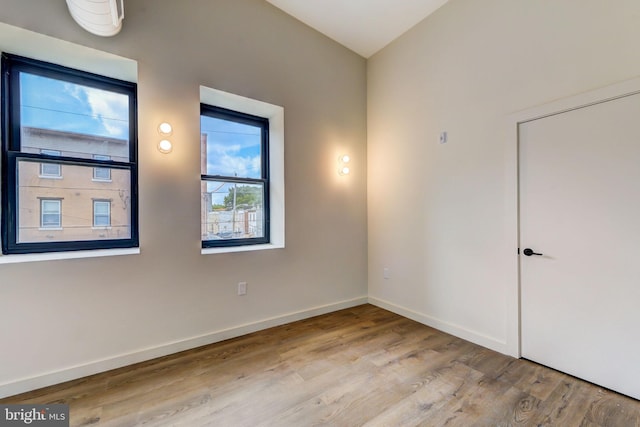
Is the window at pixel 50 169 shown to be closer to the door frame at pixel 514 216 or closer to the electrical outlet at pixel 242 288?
the electrical outlet at pixel 242 288

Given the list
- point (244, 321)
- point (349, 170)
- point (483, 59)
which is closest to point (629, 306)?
point (483, 59)

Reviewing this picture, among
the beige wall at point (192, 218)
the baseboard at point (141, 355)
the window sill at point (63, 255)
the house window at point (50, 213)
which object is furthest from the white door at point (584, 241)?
the house window at point (50, 213)

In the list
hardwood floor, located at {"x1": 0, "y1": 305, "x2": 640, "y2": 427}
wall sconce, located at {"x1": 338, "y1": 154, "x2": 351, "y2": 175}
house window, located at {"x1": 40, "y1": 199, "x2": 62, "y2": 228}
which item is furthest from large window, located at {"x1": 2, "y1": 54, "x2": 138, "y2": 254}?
wall sconce, located at {"x1": 338, "y1": 154, "x2": 351, "y2": 175}

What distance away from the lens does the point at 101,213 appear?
235 cm

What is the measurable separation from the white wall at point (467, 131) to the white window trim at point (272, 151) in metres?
1.37

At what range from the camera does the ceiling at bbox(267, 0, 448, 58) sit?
9.53 ft

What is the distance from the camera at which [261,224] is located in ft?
10.8

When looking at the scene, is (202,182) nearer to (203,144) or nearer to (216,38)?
(203,144)

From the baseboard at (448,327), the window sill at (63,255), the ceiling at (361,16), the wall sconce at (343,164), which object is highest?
the ceiling at (361,16)

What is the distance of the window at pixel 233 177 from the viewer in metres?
2.93

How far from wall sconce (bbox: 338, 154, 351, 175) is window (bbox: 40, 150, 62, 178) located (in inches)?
109

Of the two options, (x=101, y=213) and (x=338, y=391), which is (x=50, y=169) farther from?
(x=338, y=391)

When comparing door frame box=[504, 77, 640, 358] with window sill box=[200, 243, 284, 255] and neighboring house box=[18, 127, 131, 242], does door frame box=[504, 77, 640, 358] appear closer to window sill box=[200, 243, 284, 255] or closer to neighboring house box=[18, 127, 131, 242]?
window sill box=[200, 243, 284, 255]

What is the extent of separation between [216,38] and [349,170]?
2089mm
